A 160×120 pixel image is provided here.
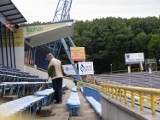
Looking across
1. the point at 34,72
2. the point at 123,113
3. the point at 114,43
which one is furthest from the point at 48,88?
the point at 114,43

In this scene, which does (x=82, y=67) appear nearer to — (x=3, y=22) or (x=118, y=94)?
(x=3, y=22)

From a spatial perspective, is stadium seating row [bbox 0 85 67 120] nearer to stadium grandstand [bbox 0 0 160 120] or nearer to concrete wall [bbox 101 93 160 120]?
stadium grandstand [bbox 0 0 160 120]

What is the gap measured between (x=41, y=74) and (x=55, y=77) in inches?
971

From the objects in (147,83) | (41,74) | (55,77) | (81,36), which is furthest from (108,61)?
(55,77)

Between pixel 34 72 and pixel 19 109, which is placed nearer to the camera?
pixel 19 109

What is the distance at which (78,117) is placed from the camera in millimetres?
10594

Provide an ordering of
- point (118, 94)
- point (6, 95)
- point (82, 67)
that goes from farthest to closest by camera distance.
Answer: point (82, 67) < point (6, 95) < point (118, 94)

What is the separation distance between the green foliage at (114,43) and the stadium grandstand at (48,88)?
58.6 feet

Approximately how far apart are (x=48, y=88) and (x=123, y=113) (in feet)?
28.6

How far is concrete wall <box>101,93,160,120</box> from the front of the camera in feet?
18.6

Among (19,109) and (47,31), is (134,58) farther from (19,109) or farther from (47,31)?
(19,109)

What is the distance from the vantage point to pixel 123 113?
7.16 meters

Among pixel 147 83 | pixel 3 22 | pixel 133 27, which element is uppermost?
pixel 133 27

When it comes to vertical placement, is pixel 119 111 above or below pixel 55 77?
below
